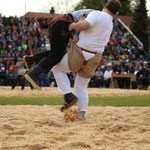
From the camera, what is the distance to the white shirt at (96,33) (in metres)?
5.07

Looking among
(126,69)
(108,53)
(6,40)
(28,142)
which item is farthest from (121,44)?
(28,142)

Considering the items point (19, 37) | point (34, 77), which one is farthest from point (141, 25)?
point (34, 77)

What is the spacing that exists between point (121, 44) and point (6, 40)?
1209 cm

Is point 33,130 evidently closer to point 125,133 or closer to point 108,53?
point 125,133

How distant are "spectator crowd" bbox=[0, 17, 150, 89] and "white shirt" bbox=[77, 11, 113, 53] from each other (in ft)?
51.6

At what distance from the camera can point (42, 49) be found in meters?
24.9

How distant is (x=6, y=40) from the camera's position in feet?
82.3

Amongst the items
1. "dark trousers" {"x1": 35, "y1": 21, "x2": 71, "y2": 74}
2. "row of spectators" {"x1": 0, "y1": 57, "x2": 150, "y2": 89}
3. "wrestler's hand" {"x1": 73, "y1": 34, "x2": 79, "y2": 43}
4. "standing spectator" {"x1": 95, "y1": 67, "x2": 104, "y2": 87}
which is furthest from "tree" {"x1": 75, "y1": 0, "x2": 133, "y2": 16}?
"dark trousers" {"x1": 35, "y1": 21, "x2": 71, "y2": 74}

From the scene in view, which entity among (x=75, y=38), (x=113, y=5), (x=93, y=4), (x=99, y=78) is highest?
(x=93, y=4)

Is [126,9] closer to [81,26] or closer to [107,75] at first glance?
[107,75]

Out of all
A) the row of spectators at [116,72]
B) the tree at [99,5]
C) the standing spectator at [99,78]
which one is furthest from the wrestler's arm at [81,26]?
the tree at [99,5]

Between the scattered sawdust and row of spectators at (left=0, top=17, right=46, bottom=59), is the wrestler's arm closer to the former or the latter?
the scattered sawdust

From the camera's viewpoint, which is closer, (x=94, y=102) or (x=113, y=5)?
(x=113, y=5)

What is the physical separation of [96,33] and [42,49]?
20070 mm
